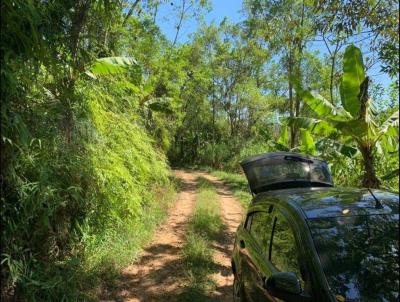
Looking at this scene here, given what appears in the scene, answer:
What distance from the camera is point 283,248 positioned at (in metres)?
4.08

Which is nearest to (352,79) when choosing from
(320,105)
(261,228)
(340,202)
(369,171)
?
(320,105)

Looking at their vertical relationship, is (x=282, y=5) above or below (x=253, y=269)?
above

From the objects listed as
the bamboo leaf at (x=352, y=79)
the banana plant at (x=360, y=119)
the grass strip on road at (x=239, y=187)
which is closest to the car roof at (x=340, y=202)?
the banana plant at (x=360, y=119)

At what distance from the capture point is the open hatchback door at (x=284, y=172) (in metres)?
5.90

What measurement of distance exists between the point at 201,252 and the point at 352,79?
4.70 m

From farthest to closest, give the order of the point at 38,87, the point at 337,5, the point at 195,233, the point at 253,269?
the point at 195,233 → the point at 337,5 → the point at 38,87 → the point at 253,269

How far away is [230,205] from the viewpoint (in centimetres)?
1588

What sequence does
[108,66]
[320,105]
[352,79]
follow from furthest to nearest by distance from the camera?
1. [320,105]
2. [108,66]
3. [352,79]

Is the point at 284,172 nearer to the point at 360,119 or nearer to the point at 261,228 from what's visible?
the point at 261,228

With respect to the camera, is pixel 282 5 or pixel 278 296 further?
pixel 282 5

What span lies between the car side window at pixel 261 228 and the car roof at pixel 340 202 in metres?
0.33

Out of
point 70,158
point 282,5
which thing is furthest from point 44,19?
point 282,5

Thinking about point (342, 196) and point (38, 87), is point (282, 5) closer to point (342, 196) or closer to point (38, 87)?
point (38, 87)

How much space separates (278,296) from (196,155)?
113 ft
